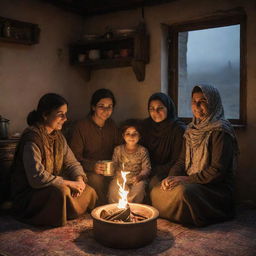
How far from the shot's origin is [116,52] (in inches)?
189

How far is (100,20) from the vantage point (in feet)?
16.7

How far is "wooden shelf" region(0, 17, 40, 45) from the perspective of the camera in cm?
400

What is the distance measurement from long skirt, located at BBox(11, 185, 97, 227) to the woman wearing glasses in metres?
0.61

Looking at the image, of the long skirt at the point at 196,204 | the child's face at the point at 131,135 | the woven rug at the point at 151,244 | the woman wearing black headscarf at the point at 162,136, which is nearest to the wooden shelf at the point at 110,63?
the woman wearing black headscarf at the point at 162,136

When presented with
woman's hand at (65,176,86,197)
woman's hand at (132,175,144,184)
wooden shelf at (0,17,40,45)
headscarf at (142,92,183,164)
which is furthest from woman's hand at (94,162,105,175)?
wooden shelf at (0,17,40,45)

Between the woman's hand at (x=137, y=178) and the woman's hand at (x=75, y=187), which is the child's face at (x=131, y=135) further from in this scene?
the woman's hand at (x=75, y=187)

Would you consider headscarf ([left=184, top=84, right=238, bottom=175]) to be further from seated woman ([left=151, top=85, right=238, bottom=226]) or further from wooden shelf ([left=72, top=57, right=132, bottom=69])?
wooden shelf ([left=72, top=57, right=132, bottom=69])

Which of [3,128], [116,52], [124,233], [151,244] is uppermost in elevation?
[116,52]

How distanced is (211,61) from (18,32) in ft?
7.99

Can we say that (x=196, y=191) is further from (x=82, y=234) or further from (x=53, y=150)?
(x=53, y=150)

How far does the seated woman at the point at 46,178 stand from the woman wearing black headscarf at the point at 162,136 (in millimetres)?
870

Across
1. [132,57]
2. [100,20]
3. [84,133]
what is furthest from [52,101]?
[100,20]

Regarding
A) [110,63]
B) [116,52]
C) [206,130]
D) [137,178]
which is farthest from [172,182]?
[116,52]

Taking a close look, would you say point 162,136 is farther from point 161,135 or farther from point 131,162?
point 131,162
